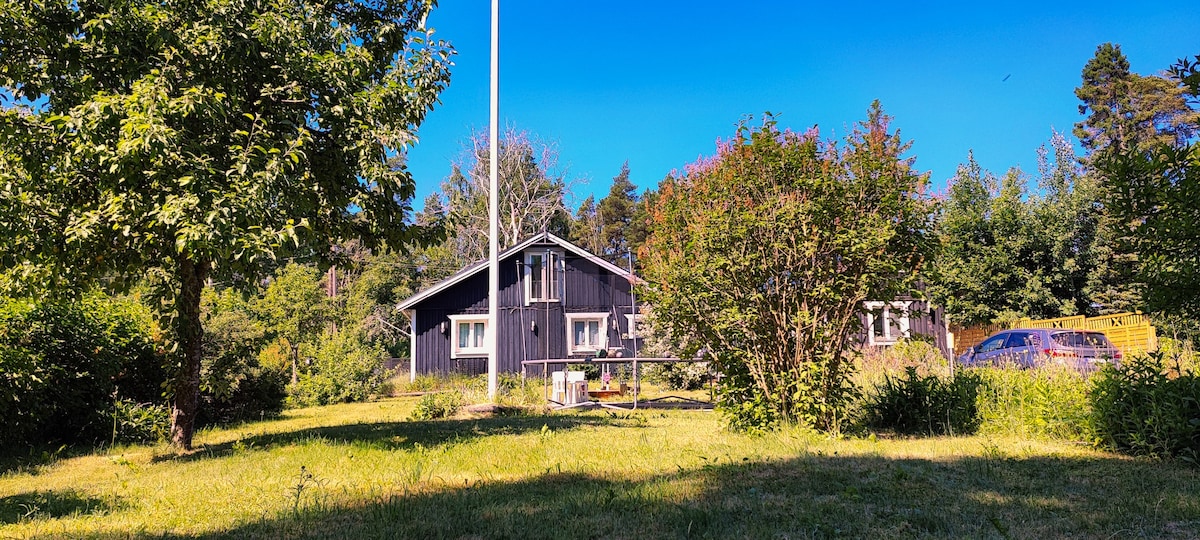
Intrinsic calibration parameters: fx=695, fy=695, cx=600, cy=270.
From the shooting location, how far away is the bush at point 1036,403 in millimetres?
7185

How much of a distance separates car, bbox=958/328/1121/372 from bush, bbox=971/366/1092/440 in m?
0.38

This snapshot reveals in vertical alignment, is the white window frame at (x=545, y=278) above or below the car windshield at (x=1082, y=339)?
above

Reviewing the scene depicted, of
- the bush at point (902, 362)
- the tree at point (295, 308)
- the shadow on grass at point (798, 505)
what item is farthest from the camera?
the tree at point (295, 308)

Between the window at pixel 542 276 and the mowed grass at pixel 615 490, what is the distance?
1661 centimetres

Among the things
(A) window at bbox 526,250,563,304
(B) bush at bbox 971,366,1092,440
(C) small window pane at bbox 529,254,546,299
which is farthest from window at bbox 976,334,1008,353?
(C) small window pane at bbox 529,254,546,299

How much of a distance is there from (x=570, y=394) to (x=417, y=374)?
1182cm

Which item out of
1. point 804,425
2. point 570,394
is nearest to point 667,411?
point 570,394

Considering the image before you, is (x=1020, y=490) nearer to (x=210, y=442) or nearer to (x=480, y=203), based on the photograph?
(x=210, y=442)

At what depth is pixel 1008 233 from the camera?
27.5m

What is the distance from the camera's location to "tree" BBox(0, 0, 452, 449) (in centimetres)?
622

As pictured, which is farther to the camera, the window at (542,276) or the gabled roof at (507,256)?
the window at (542,276)

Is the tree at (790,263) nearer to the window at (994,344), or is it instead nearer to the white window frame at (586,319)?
the window at (994,344)

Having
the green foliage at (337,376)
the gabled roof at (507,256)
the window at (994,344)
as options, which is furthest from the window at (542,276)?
the window at (994,344)

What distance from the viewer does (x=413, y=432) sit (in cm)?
927
